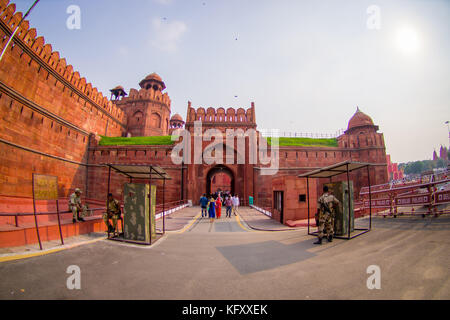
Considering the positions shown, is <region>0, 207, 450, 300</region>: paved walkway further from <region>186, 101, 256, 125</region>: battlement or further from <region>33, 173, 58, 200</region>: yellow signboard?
<region>186, 101, 256, 125</region>: battlement

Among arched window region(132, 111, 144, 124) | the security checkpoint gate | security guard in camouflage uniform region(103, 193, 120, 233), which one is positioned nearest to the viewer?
the security checkpoint gate

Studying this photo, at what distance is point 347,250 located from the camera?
15.0 ft

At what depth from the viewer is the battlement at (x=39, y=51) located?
42.9ft

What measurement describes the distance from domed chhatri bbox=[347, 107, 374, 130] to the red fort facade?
113mm

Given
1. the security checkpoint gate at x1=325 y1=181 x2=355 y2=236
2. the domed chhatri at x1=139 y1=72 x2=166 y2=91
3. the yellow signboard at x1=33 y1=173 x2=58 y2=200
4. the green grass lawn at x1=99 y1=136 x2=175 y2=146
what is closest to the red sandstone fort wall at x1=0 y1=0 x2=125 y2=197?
the green grass lawn at x1=99 y1=136 x2=175 y2=146

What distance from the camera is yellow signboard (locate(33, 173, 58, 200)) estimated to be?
16.0 feet

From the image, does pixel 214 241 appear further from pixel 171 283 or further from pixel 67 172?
pixel 67 172

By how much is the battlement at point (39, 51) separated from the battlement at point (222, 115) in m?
12.0

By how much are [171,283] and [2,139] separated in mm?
17053

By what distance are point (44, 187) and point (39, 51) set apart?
1847 cm

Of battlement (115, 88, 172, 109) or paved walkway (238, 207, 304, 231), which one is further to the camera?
battlement (115, 88, 172, 109)

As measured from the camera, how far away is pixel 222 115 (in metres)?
23.4

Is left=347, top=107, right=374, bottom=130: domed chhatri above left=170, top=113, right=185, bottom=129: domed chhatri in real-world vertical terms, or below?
below

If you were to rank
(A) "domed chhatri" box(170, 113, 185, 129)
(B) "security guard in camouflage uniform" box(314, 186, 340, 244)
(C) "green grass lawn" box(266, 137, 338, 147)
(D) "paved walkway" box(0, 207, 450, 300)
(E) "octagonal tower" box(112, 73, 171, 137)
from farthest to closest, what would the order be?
(A) "domed chhatri" box(170, 113, 185, 129) < (E) "octagonal tower" box(112, 73, 171, 137) < (C) "green grass lawn" box(266, 137, 338, 147) < (B) "security guard in camouflage uniform" box(314, 186, 340, 244) < (D) "paved walkway" box(0, 207, 450, 300)
